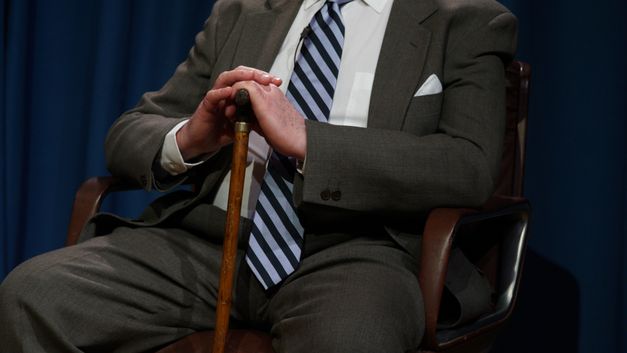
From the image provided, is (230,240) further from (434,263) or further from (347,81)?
(347,81)

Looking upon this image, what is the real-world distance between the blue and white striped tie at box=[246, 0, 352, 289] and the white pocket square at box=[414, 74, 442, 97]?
16 centimetres

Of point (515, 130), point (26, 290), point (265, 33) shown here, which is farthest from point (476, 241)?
point (26, 290)

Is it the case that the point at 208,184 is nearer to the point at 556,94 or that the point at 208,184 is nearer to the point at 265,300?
the point at 265,300

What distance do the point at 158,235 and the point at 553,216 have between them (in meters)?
1.03

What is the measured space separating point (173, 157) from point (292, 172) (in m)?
0.23

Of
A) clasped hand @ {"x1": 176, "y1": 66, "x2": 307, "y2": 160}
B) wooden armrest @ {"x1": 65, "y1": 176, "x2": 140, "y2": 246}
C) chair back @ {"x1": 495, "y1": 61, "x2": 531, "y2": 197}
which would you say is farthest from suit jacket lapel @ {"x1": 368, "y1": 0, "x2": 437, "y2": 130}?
wooden armrest @ {"x1": 65, "y1": 176, "x2": 140, "y2": 246}

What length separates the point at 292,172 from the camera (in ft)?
5.14

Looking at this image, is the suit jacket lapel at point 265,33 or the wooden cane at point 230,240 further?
the suit jacket lapel at point 265,33

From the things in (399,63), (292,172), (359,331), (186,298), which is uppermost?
(399,63)

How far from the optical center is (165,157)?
164 cm

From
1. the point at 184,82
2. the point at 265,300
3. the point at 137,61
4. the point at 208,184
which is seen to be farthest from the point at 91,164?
the point at 265,300

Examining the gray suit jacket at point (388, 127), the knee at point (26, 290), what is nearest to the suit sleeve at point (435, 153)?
the gray suit jacket at point (388, 127)

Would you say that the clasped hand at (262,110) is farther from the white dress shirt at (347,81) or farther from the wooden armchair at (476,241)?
the wooden armchair at (476,241)

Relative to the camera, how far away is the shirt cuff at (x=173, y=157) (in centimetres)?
162
